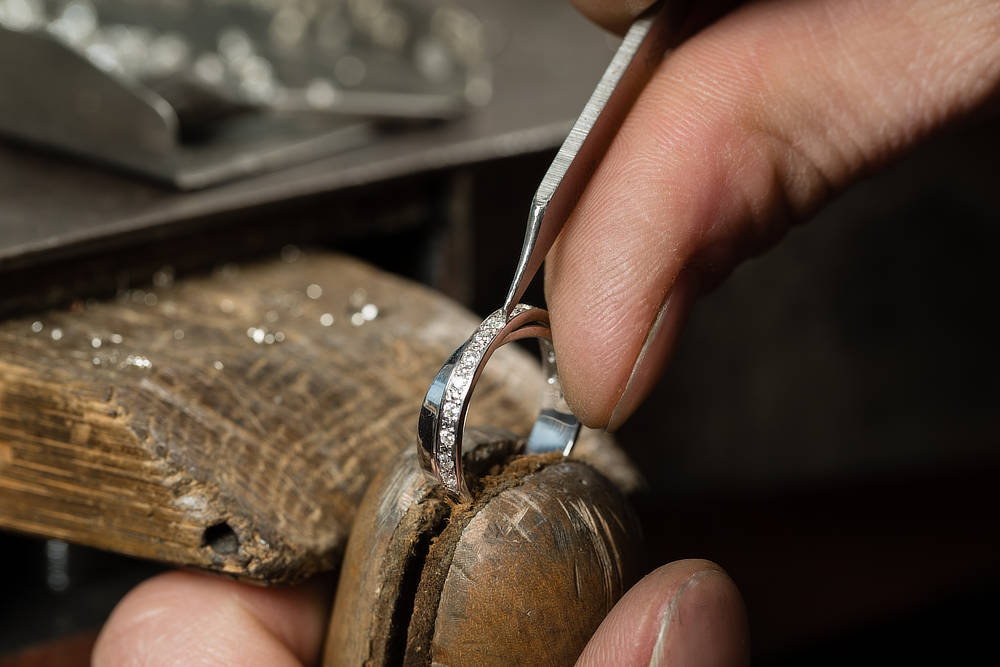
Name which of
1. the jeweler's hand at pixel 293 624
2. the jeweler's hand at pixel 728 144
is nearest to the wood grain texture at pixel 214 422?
the jeweler's hand at pixel 293 624

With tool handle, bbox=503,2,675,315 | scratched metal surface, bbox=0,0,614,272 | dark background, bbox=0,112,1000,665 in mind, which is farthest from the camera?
dark background, bbox=0,112,1000,665

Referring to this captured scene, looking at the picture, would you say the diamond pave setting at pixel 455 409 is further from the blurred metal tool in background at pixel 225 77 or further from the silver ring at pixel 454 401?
the blurred metal tool in background at pixel 225 77

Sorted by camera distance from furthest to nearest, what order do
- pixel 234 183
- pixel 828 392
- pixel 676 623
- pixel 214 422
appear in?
1. pixel 828 392
2. pixel 234 183
3. pixel 214 422
4. pixel 676 623

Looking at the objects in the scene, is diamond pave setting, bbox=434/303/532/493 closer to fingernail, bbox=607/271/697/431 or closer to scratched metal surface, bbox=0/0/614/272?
fingernail, bbox=607/271/697/431

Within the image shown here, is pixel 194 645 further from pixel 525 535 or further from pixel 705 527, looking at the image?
pixel 705 527

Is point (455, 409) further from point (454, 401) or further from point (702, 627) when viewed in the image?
point (702, 627)

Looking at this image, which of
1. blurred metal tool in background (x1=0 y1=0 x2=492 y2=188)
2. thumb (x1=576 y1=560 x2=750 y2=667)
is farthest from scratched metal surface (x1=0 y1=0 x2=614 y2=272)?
thumb (x1=576 y1=560 x2=750 y2=667)

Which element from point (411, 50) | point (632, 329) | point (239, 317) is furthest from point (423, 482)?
point (411, 50)

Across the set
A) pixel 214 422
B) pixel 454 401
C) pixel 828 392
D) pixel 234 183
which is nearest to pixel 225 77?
pixel 234 183
